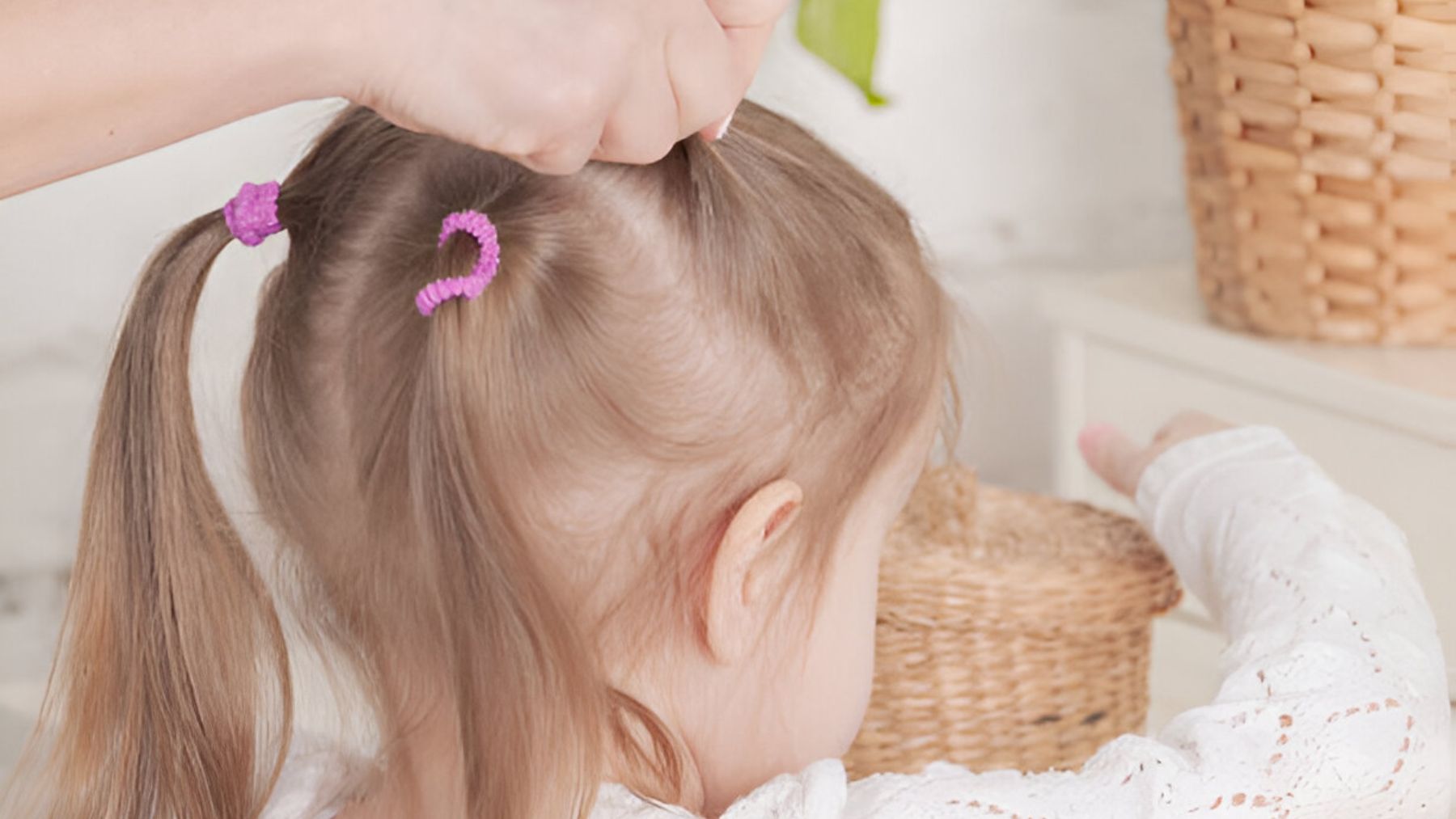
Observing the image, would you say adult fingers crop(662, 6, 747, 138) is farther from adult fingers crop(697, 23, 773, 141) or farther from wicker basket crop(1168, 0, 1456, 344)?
wicker basket crop(1168, 0, 1456, 344)

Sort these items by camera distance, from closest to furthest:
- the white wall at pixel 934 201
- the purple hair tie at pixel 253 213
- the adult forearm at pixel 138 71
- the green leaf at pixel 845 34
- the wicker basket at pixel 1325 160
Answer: the adult forearm at pixel 138 71 < the purple hair tie at pixel 253 213 < the wicker basket at pixel 1325 160 < the green leaf at pixel 845 34 < the white wall at pixel 934 201

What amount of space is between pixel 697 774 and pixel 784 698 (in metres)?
0.05

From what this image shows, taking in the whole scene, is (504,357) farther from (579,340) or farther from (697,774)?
(697,774)

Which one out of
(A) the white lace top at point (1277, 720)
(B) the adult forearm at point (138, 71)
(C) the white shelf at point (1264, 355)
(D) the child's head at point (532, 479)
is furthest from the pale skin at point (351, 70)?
(C) the white shelf at point (1264, 355)

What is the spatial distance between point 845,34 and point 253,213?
1.49 feet

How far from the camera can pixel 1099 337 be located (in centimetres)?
111

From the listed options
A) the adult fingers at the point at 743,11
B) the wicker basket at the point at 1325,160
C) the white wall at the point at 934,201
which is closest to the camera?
the adult fingers at the point at 743,11

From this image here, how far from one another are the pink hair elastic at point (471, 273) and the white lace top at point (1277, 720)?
219 millimetres

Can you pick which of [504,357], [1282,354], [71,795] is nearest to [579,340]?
[504,357]

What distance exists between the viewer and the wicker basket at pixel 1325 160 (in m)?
0.87

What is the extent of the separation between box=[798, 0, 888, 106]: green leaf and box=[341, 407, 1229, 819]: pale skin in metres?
0.33

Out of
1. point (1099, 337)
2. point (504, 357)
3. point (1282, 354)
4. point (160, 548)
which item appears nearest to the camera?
point (504, 357)

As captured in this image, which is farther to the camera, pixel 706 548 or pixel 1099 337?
pixel 1099 337

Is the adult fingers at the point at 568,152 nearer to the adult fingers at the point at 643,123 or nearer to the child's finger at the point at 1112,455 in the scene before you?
the adult fingers at the point at 643,123
